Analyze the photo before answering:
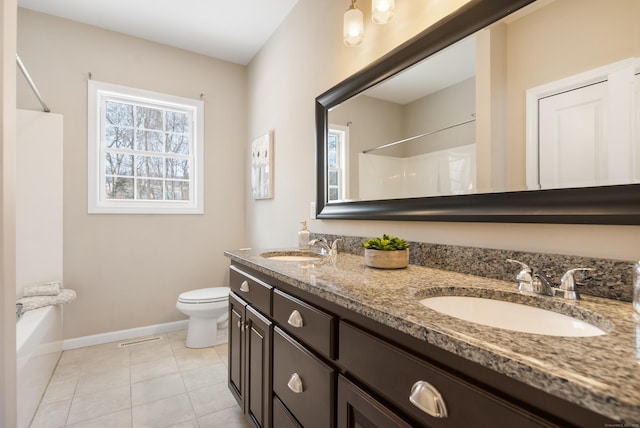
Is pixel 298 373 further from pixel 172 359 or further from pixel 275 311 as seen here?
pixel 172 359

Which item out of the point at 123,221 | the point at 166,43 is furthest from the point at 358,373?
the point at 166,43

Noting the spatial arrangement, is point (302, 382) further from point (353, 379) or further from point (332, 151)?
point (332, 151)

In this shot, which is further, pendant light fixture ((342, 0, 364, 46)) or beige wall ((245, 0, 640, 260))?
pendant light fixture ((342, 0, 364, 46))

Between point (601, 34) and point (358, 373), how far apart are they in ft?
3.69

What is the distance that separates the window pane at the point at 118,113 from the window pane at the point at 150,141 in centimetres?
14

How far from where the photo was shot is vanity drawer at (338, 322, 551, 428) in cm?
49

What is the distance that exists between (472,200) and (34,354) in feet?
7.89

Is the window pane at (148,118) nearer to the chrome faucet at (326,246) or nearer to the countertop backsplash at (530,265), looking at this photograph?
the chrome faucet at (326,246)

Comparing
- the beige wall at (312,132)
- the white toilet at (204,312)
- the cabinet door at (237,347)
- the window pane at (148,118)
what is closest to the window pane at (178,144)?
the window pane at (148,118)

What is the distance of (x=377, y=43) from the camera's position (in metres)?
1.62

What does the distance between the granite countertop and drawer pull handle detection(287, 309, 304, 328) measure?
11cm

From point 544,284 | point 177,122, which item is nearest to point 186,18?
point 177,122

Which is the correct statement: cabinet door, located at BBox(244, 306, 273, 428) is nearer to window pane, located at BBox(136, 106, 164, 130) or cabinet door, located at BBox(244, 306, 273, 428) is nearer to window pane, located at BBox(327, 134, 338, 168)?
window pane, located at BBox(327, 134, 338, 168)

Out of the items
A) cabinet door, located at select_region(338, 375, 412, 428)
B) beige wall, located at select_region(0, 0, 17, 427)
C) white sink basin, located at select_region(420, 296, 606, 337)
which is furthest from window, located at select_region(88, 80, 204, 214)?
white sink basin, located at select_region(420, 296, 606, 337)
